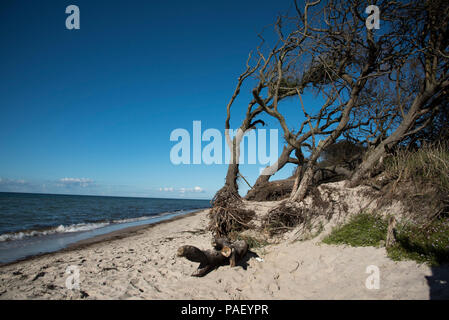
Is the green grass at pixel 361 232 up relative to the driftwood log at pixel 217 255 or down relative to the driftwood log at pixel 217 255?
up

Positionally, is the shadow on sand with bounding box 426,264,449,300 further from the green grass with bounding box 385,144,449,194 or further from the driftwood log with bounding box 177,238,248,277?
the driftwood log with bounding box 177,238,248,277

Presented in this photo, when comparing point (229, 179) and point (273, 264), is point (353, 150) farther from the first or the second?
point (273, 264)

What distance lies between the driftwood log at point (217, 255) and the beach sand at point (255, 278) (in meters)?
0.16

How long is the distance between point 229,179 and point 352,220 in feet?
14.3

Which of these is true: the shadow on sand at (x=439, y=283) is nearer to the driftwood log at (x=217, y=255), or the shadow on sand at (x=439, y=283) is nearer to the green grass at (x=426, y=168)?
the green grass at (x=426, y=168)

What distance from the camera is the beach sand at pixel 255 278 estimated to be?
3518 millimetres

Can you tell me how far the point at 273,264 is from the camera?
5.07 meters

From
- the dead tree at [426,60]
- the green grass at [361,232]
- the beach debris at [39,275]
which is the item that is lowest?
the beach debris at [39,275]

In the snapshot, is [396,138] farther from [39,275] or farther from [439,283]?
[39,275]

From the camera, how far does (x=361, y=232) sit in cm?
515

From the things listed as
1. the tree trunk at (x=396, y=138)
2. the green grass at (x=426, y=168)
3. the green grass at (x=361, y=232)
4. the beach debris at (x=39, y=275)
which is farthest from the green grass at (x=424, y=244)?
the beach debris at (x=39, y=275)

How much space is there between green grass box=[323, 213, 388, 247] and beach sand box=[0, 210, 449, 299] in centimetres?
21

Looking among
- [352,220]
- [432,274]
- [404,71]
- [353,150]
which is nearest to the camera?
[432,274]
